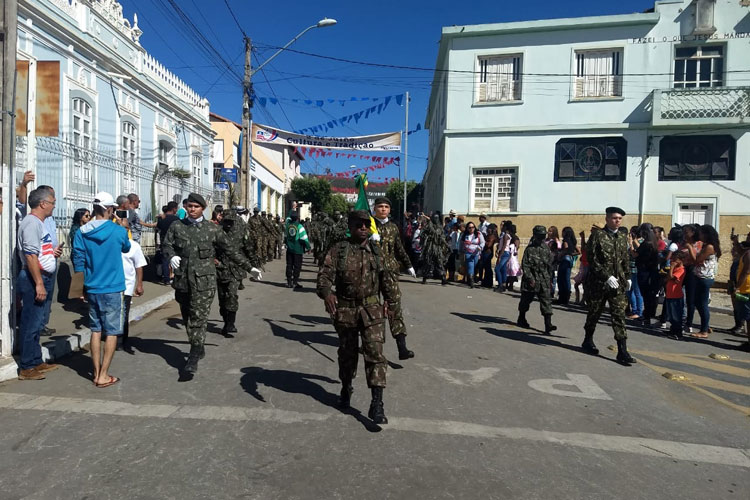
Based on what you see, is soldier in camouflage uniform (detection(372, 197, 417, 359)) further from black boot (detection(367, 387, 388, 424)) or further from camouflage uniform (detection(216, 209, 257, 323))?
black boot (detection(367, 387, 388, 424))

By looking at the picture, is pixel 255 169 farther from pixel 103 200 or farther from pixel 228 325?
pixel 103 200

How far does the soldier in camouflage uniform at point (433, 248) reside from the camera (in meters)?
13.6

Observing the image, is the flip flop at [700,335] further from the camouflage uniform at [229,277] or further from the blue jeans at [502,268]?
the camouflage uniform at [229,277]

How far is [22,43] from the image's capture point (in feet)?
32.1

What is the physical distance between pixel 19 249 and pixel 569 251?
1018 centimetres

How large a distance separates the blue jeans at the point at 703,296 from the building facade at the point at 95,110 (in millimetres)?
9506

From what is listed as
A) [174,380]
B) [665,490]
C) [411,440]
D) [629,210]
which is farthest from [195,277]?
[629,210]

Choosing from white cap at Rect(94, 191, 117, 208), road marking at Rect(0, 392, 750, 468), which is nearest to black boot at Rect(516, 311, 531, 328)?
road marking at Rect(0, 392, 750, 468)

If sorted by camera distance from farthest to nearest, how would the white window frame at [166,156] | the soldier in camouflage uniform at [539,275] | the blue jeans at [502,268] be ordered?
1. the white window frame at [166,156]
2. the blue jeans at [502,268]
3. the soldier in camouflage uniform at [539,275]

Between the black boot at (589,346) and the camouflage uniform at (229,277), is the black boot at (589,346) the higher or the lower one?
the lower one

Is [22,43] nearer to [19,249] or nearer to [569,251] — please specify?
[19,249]

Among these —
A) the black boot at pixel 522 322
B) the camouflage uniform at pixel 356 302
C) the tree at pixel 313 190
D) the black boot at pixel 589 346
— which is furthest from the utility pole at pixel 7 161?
the tree at pixel 313 190

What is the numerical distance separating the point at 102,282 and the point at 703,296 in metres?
8.67

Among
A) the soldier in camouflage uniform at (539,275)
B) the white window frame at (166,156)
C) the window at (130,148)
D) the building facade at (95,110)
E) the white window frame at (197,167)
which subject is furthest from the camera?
the white window frame at (197,167)
